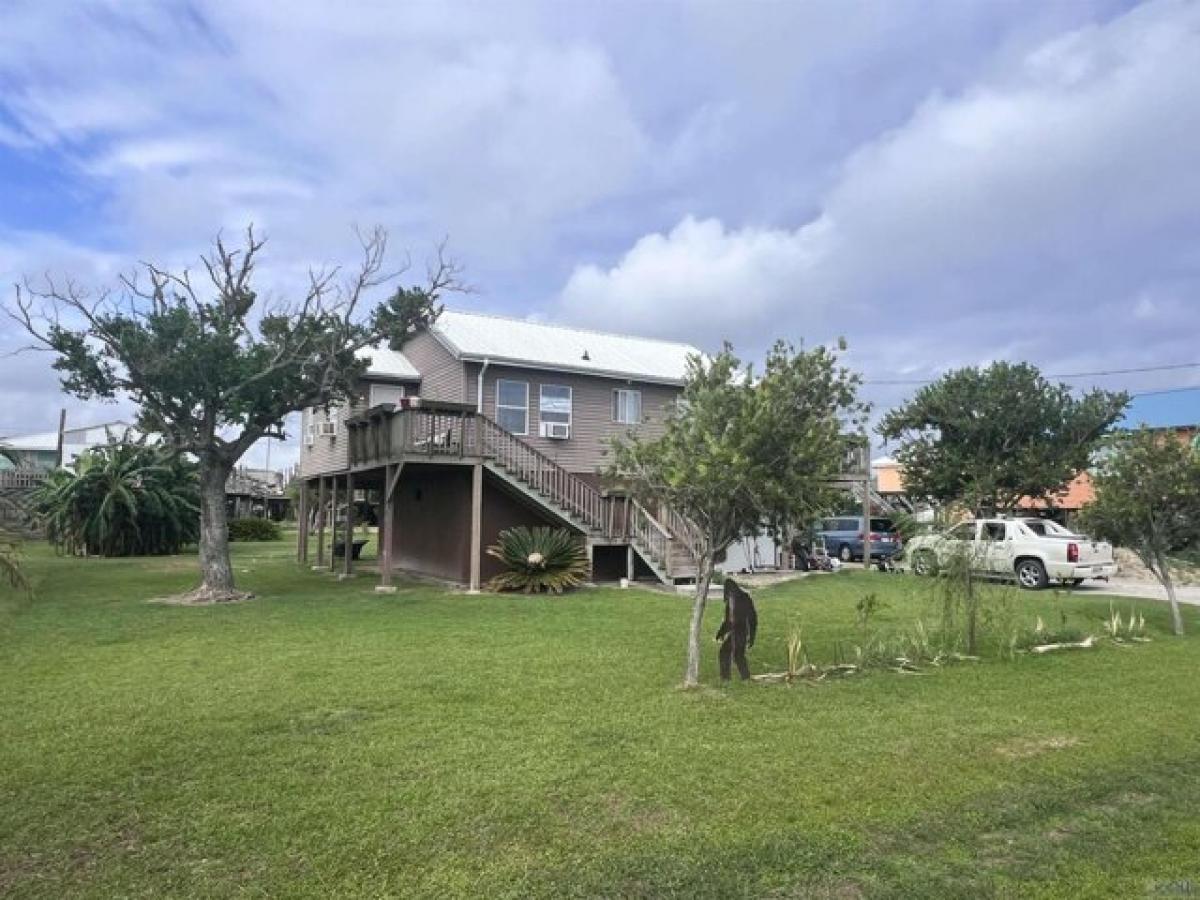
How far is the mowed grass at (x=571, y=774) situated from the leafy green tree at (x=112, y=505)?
18.2 metres

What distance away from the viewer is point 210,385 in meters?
14.7

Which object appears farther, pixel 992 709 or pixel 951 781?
pixel 992 709

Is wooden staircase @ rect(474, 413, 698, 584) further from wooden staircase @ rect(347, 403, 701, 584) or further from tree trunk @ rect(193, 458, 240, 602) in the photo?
tree trunk @ rect(193, 458, 240, 602)

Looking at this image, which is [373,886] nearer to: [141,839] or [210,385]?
[141,839]

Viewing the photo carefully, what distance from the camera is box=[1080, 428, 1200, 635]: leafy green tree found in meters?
10.8

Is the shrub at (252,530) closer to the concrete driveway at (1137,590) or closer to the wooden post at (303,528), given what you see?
the wooden post at (303,528)

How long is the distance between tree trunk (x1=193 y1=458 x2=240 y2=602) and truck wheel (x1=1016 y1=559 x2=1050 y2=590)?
51.4 feet

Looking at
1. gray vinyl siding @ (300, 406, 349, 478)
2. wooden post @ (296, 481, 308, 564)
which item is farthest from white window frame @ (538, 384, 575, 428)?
wooden post @ (296, 481, 308, 564)

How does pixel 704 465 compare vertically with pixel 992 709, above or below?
above

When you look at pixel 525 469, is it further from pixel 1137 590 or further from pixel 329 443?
pixel 1137 590

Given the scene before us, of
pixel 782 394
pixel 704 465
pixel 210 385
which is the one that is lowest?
pixel 704 465

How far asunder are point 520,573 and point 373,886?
12640 millimetres

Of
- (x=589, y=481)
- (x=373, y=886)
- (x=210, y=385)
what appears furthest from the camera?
(x=589, y=481)

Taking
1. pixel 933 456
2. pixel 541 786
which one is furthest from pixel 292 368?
pixel 933 456
